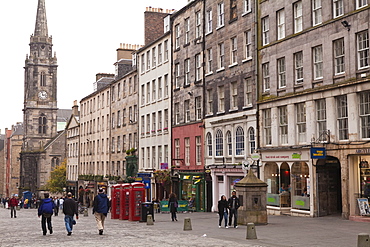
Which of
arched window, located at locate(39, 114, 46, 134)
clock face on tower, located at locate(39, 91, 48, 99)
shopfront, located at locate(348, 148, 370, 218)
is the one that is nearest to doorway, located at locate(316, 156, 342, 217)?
shopfront, located at locate(348, 148, 370, 218)

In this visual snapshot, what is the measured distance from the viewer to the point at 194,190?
137 ft

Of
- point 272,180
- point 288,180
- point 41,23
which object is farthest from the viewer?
point 41,23

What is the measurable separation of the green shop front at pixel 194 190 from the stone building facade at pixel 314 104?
839cm

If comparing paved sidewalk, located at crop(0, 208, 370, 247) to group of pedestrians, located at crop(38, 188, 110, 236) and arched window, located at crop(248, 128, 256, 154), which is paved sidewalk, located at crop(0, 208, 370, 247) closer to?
group of pedestrians, located at crop(38, 188, 110, 236)

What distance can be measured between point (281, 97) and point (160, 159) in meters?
19.6

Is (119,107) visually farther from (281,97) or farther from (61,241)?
(61,241)

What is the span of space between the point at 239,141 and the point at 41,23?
9966cm

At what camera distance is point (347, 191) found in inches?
1038

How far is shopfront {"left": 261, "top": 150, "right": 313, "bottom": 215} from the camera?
29375 millimetres

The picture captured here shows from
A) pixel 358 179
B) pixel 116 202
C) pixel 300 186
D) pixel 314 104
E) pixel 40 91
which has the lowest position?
pixel 116 202

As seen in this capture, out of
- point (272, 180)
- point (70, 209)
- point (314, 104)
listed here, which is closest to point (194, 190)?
point (272, 180)

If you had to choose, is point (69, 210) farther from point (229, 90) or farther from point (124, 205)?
point (229, 90)

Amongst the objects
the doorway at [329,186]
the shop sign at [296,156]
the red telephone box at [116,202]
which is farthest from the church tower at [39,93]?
the doorway at [329,186]

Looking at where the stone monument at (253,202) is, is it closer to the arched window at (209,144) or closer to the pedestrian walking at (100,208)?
the pedestrian walking at (100,208)
